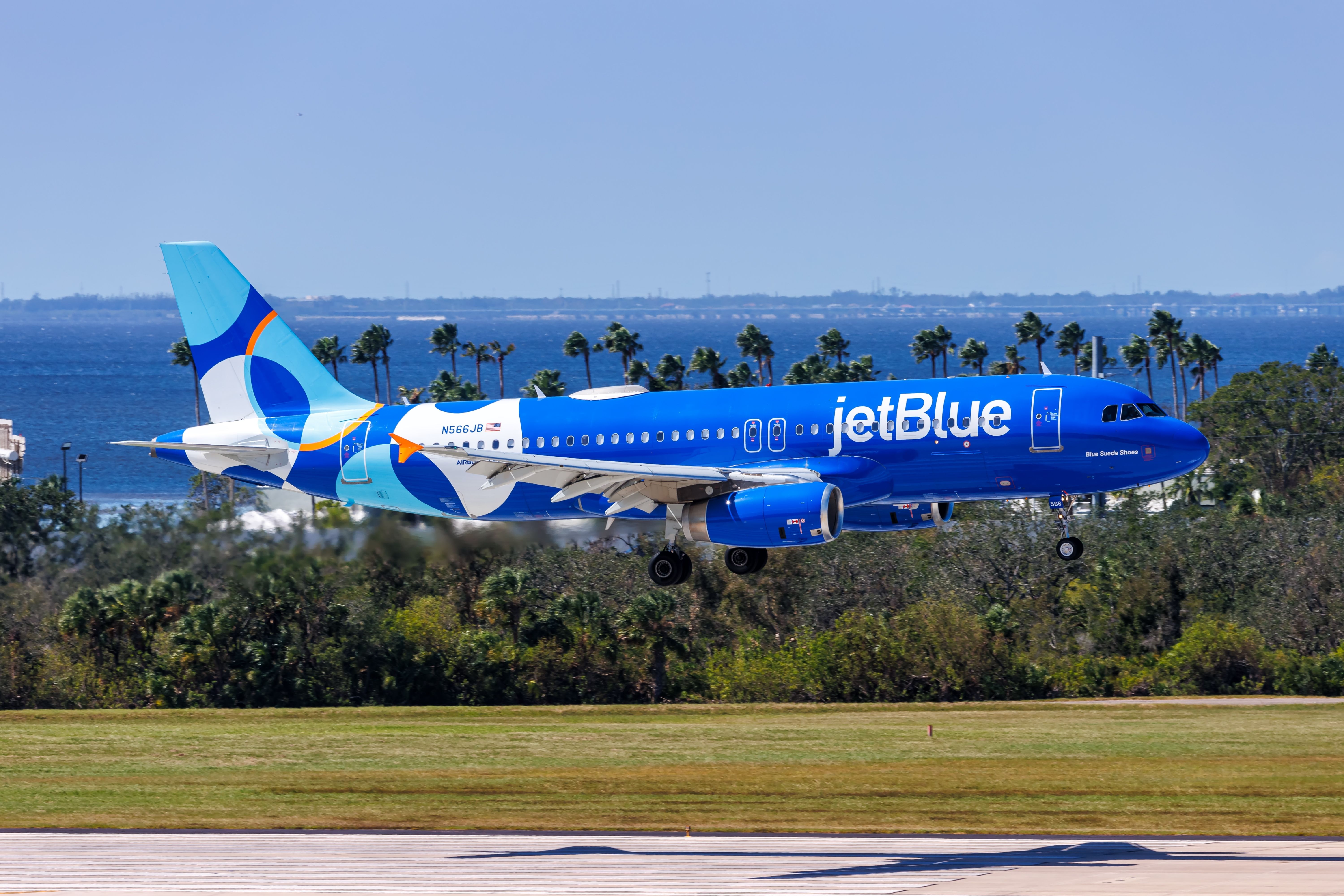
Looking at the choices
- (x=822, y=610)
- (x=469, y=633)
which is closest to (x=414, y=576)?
(x=469, y=633)

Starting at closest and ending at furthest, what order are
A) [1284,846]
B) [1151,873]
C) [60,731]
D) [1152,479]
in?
[1151,873] < [1284,846] < [1152,479] < [60,731]

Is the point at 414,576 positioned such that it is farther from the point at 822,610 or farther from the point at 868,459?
the point at 868,459

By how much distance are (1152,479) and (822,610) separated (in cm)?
5196

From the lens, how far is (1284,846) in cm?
3506

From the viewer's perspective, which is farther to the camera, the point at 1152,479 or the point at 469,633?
the point at 469,633

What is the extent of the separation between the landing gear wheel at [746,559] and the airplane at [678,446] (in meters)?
0.06

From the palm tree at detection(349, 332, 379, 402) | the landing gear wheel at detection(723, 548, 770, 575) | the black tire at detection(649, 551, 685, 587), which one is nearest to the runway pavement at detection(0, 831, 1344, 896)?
the black tire at detection(649, 551, 685, 587)

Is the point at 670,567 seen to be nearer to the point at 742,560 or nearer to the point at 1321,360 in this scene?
the point at 742,560

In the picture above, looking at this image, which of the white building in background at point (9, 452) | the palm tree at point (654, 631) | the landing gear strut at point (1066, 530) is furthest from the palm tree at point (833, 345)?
the landing gear strut at point (1066, 530)

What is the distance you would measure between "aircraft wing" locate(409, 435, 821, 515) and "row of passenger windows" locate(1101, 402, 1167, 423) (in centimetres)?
747

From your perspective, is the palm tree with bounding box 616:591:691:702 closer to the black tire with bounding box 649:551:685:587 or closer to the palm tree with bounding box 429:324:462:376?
the black tire with bounding box 649:551:685:587

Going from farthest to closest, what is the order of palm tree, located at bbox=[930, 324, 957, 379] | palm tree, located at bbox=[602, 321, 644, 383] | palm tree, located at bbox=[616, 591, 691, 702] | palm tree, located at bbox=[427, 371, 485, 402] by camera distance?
palm tree, located at bbox=[930, 324, 957, 379], palm tree, located at bbox=[602, 321, 644, 383], palm tree, located at bbox=[427, 371, 485, 402], palm tree, located at bbox=[616, 591, 691, 702]

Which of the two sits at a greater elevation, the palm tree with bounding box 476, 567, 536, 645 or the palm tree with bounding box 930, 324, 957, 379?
the palm tree with bounding box 930, 324, 957, 379

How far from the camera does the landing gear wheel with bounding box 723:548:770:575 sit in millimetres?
44250
